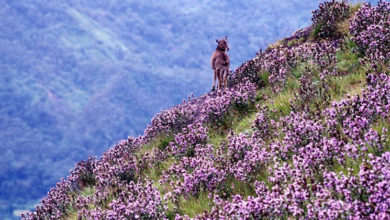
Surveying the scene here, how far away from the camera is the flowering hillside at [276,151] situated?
3482 millimetres

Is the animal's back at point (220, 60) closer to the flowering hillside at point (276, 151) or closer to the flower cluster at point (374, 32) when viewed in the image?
the flowering hillside at point (276, 151)

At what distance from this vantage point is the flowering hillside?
348 centimetres

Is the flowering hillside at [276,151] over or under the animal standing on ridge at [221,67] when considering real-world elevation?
under

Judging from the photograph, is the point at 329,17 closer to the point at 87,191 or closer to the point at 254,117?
the point at 254,117

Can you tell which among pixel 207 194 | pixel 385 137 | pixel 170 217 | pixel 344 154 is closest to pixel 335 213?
pixel 344 154

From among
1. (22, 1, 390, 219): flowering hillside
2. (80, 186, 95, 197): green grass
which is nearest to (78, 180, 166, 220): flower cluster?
(22, 1, 390, 219): flowering hillside

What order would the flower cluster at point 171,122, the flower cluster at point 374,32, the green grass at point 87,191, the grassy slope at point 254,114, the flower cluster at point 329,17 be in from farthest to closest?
the flower cluster at point 329,17 → the flower cluster at point 171,122 → the green grass at point 87,191 → the flower cluster at point 374,32 → the grassy slope at point 254,114

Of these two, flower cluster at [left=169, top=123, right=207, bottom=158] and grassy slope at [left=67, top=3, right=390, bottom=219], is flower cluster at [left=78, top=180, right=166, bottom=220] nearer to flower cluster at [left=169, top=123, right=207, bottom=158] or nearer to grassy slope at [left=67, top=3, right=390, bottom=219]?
grassy slope at [left=67, top=3, right=390, bottom=219]

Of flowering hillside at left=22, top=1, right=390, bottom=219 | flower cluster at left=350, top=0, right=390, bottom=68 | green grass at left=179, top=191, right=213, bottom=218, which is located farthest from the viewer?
flower cluster at left=350, top=0, right=390, bottom=68

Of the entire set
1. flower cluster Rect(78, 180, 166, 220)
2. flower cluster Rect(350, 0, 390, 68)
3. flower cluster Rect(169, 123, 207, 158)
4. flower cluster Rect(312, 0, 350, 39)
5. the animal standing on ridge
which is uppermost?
flower cluster Rect(312, 0, 350, 39)

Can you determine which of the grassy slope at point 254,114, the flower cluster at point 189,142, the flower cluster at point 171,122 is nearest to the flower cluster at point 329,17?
the grassy slope at point 254,114

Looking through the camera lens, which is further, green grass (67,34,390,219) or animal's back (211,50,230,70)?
animal's back (211,50,230,70)

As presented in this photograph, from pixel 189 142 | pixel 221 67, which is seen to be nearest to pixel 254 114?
pixel 189 142

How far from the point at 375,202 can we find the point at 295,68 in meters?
6.38
